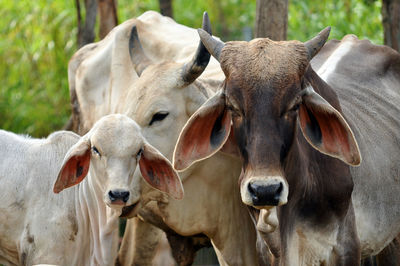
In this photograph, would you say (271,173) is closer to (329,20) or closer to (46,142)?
(46,142)

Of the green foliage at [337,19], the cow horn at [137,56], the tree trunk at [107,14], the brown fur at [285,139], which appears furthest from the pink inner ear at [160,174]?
the green foliage at [337,19]

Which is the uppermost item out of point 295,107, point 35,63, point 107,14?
point 295,107

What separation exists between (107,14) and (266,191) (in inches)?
Result: 163

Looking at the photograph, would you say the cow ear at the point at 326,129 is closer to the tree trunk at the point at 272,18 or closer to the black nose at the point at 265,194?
the black nose at the point at 265,194

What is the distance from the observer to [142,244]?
19.5 ft

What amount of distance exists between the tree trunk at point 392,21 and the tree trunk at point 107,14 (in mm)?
2383

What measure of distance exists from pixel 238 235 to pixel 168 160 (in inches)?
31.3

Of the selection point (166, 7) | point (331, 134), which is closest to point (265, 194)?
point (331, 134)

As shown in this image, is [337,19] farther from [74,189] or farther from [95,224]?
[95,224]

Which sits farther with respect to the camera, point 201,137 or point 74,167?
point 74,167

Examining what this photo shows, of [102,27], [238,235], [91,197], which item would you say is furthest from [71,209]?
[102,27]

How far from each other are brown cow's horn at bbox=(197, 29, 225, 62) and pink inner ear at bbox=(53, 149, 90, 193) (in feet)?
2.93

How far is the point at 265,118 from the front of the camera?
13.8 feet

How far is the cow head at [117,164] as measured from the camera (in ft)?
15.1
